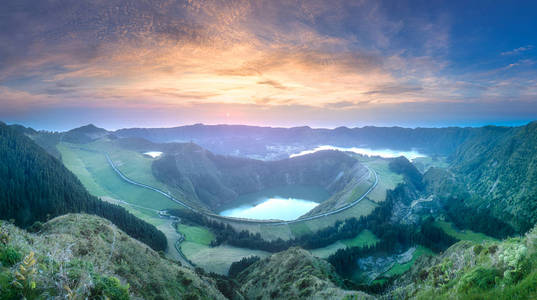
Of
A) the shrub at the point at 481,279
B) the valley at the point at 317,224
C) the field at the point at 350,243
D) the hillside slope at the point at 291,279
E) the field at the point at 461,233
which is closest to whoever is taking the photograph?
the shrub at the point at 481,279

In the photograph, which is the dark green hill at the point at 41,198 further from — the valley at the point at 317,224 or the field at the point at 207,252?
the valley at the point at 317,224

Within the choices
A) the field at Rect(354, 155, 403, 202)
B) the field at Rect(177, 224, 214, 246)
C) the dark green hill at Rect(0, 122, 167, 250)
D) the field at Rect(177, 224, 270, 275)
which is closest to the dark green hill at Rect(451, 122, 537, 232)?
the field at Rect(354, 155, 403, 202)

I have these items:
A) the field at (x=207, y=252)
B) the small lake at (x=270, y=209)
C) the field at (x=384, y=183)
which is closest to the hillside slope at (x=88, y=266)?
the field at (x=207, y=252)

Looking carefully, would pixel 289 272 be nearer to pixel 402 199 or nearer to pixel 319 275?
pixel 319 275

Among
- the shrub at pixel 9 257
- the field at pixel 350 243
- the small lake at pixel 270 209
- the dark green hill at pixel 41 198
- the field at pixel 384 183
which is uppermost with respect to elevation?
the shrub at pixel 9 257

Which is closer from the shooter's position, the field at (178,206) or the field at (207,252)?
the field at (207,252)
